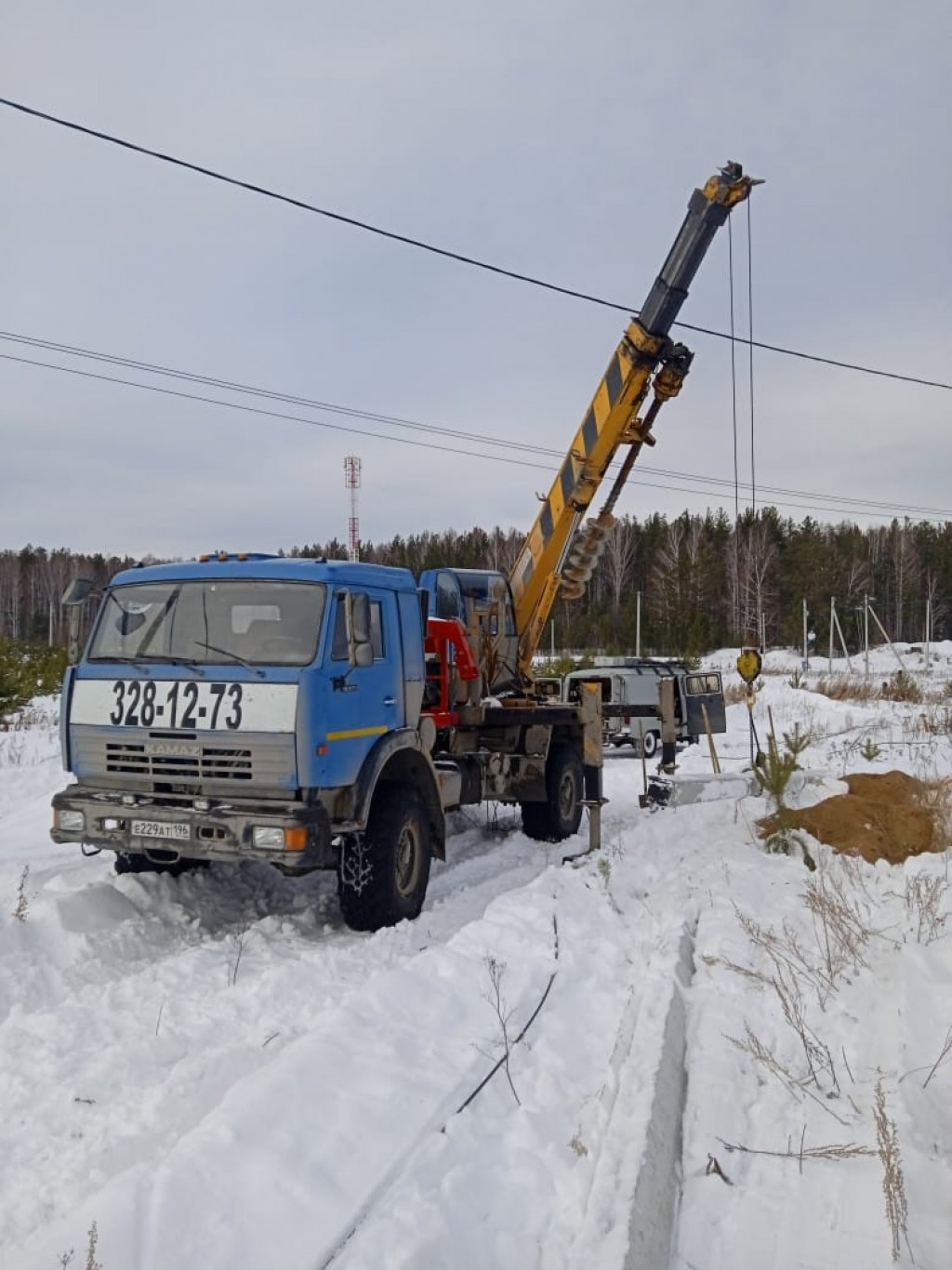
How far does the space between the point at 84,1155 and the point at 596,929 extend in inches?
140

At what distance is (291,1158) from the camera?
3369 mm

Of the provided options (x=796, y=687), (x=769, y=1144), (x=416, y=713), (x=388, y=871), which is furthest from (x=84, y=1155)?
(x=796, y=687)

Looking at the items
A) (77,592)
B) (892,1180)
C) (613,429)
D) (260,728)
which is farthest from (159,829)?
(613,429)

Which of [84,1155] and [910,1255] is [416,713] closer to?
[84,1155]

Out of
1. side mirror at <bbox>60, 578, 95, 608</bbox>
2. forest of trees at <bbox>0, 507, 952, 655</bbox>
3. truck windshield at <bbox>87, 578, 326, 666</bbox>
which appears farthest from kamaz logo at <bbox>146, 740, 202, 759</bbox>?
forest of trees at <bbox>0, 507, 952, 655</bbox>

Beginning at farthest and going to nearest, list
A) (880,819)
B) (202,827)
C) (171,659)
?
(880,819), (171,659), (202,827)

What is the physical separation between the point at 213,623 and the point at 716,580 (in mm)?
60346

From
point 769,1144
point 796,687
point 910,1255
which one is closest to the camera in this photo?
point 910,1255

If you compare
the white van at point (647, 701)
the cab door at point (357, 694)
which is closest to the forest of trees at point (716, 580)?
the white van at point (647, 701)

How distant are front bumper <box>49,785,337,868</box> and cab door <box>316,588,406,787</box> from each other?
0.37m

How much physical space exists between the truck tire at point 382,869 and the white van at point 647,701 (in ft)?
31.2

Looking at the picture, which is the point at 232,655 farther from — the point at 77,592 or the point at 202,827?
the point at 77,592

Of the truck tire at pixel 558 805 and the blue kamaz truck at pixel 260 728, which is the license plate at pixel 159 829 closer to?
the blue kamaz truck at pixel 260 728

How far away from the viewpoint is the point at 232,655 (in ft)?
21.5
